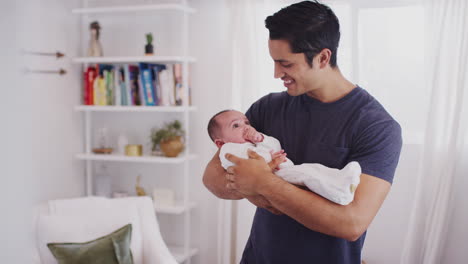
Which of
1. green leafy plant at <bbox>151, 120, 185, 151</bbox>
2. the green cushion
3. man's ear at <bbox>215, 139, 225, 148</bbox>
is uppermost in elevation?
man's ear at <bbox>215, 139, 225, 148</bbox>

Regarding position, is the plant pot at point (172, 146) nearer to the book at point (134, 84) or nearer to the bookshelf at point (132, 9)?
the book at point (134, 84)

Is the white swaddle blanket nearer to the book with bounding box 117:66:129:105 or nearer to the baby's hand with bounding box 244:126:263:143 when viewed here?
the baby's hand with bounding box 244:126:263:143

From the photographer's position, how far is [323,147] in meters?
1.55

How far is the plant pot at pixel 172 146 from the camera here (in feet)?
11.6

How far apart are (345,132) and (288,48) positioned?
0.30 metres

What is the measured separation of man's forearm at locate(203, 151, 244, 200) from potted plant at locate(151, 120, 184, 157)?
1824mm

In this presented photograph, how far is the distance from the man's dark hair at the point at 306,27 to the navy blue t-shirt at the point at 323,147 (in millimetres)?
185

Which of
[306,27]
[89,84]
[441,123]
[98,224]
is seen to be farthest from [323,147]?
[89,84]

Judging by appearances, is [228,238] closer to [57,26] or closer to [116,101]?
[116,101]

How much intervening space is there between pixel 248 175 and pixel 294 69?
0.36 metres

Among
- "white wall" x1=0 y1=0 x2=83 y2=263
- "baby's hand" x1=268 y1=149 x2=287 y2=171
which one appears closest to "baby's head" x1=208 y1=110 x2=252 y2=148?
"baby's hand" x1=268 y1=149 x2=287 y2=171

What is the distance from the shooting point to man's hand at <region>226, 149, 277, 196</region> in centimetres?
143

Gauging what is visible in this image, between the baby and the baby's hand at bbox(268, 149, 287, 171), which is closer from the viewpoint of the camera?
the baby

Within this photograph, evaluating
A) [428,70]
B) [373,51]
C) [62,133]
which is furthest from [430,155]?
[62,133]
